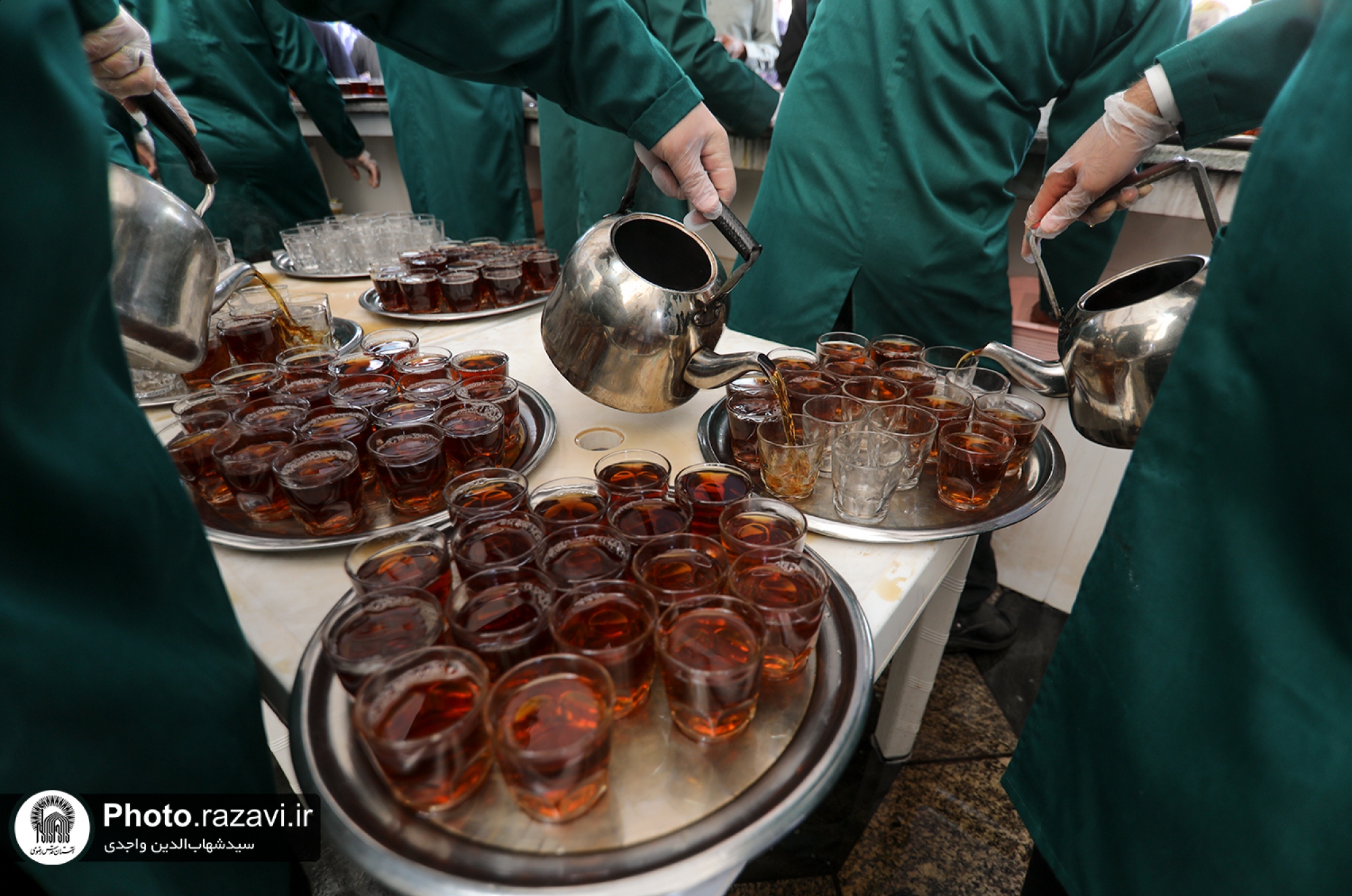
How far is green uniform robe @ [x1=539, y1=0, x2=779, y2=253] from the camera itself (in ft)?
7.42

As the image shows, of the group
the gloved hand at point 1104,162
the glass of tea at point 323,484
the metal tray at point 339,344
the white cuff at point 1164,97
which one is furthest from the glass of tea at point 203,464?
the white cuff at point 1164,97

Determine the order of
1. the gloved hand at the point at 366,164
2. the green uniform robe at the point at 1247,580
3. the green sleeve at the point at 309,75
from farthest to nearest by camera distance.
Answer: the gloved hand at the point at 366,164
the green sleeve at the point at 309,75
the green uniform robe at the point at 1247,580

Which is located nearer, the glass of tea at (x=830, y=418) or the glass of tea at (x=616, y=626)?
Result: the glass of tea at (x=616, y=626)

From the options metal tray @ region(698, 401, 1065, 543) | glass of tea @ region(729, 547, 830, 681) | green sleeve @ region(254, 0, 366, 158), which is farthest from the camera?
green sleeve @ region(254, 0, 366, 158)

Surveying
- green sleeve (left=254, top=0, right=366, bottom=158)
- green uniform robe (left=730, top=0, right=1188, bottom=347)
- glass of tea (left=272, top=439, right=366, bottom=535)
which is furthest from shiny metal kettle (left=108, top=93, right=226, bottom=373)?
green sleeve (left=254, top=0, right=366, bottom=158)

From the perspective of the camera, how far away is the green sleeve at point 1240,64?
105 cm

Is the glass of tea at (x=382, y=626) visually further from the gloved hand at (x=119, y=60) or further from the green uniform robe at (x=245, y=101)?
the green uniform robe at (x=245, y=101)

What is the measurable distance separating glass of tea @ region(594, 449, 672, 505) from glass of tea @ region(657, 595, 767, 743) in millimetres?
216

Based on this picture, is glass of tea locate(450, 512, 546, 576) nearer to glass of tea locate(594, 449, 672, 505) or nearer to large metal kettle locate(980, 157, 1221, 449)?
glass of tea locate(594, 449, 672, 505)

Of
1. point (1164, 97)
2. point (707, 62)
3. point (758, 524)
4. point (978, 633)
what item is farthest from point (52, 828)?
point (707, 62)

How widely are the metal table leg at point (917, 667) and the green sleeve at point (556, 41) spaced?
1.03m

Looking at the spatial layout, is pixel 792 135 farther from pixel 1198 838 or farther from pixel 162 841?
pixel 162 841

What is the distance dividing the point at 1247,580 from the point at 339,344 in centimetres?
172

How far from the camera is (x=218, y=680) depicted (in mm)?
570
